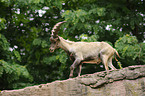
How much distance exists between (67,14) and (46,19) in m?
3.66

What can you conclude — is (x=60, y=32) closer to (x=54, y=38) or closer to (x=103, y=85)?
(x=54, y=38)

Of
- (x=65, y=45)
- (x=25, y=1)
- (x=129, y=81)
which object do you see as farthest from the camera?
(x=25, y=1)

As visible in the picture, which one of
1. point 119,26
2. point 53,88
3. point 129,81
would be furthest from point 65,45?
point 119,26

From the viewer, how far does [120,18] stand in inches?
503

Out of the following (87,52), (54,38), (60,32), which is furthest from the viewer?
(60,32)

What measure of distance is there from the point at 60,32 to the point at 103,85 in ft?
25.4

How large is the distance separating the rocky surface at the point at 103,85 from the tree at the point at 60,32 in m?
3.60

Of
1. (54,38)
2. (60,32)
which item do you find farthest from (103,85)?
(60,32)

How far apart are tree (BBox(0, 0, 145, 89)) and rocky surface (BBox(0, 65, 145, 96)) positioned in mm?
3600

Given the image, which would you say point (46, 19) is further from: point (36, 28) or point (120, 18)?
point (120, 18)

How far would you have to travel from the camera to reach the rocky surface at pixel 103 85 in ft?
21.6

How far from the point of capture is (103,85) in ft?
22.1

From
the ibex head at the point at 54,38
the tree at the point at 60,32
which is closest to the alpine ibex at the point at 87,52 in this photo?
the ibex head at the point at 54,38

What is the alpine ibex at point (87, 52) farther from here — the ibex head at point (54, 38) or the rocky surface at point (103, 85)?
the rocky surface at point (103, 85)
